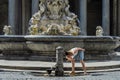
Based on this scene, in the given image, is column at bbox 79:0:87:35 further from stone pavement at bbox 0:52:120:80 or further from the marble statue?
stone pavement at bbox 0:52:120:80

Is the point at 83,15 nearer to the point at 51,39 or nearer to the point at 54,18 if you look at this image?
the point at 54,18

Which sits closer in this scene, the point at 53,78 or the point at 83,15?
the point at 53,78

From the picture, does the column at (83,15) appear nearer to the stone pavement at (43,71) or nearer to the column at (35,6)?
the column at (35,6)

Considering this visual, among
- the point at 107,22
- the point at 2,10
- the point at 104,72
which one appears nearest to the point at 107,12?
the point at 107,22

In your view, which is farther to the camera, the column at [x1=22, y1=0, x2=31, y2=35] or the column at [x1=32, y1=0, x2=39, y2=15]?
the column at [x1=22, y1=0, x2=31, y2=35]

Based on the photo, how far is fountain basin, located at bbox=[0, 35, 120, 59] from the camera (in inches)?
823

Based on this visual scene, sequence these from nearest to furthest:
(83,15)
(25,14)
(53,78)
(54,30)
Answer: (53,78)
(54,30)
(83,15)
(25,14)

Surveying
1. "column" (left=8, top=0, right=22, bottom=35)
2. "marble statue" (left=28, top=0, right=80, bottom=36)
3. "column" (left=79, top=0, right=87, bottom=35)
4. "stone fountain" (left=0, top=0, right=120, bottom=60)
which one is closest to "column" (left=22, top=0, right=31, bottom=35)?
"column" (left=8, top=0, right=22, bottom=35)

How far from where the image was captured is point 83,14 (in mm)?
54500

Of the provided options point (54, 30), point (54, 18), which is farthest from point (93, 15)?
point (54, 30)

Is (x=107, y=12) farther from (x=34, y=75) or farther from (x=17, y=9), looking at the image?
(x=34, y=75)

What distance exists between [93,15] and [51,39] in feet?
148

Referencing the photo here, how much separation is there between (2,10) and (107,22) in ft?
64.5

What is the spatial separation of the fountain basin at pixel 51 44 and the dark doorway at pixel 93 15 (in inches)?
1652
